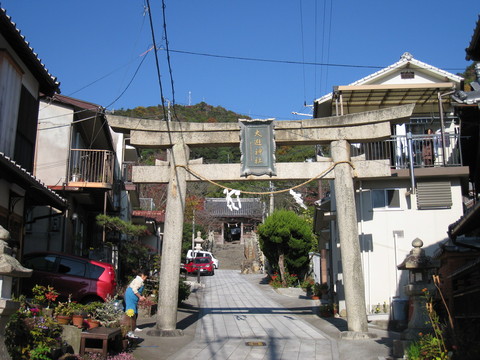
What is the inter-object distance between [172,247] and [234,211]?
156ft

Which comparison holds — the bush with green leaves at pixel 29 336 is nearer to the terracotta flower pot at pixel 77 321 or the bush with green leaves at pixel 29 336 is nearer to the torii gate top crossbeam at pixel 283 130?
the terracotta flower pot at pixel 77 321

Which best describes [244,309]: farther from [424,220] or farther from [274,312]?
[424,220]

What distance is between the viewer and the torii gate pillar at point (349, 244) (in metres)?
12.4

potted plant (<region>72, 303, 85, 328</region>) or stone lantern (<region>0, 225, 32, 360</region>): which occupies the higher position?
stone lantern (<region>0, 225, 32, 360</region>)

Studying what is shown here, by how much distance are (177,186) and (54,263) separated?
417 centimetres

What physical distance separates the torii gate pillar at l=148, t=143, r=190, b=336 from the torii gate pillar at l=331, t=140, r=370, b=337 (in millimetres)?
4223

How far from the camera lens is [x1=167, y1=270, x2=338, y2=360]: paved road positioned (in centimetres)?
1056

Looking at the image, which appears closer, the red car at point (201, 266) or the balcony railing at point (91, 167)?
the balcony railing at point (91, 167)

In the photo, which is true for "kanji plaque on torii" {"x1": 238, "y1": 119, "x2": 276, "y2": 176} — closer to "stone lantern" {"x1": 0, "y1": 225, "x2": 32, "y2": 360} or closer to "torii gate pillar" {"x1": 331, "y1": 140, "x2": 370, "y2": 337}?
"torii gate pillar" {"x1": 331, "y1": 140, "x2": 370, "y2": 337}

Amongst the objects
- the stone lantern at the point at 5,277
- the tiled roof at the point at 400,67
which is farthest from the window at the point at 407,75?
the stone lantern at the point at 5,277

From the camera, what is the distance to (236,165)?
13891 millimetres

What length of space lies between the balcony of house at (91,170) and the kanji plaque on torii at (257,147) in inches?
239

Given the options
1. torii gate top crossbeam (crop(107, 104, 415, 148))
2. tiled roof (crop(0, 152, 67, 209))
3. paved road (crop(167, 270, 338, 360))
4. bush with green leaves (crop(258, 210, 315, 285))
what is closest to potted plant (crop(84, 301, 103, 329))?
paved road (crop(167, 270, 338, 360))

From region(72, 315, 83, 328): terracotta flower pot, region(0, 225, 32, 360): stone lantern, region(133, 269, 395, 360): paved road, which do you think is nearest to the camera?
region(0, 225, 32, 360): stone lantern
